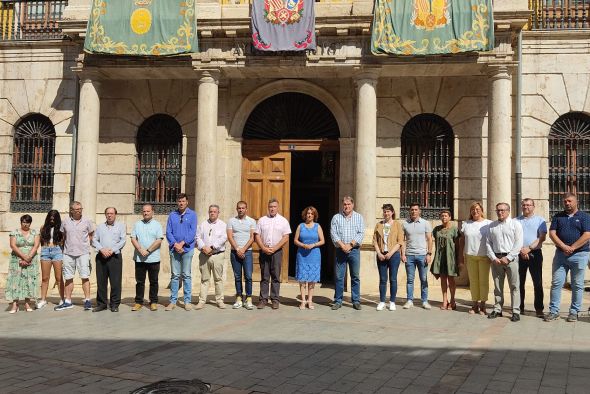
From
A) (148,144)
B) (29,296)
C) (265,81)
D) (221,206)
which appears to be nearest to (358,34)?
(265,81)

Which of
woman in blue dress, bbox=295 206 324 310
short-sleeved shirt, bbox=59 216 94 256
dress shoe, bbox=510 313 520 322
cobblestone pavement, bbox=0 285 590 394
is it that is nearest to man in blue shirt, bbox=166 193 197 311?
cobblestone pavement, bbox=0 285 590 394

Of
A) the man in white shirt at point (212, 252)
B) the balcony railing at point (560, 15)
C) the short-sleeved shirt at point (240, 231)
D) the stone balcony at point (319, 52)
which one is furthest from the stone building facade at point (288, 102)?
the short-sleeved shirt at point (240, 231)

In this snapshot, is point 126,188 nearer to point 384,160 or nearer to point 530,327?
point 384,160

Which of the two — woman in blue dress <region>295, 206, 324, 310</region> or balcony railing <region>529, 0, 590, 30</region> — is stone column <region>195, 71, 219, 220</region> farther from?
balcony railing <region>529, 0, 590, 30</region>

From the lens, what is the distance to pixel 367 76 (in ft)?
37.8

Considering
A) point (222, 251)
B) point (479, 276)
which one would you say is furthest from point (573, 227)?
point (222, 251)

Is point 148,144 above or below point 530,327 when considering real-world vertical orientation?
above

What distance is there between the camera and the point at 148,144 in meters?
13.5

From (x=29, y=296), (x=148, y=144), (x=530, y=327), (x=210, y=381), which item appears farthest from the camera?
(x=148, y=144)

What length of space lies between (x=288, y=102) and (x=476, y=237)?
249 inches

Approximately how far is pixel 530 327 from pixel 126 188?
31.9 ft

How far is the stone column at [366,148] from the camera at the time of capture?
11227 mm

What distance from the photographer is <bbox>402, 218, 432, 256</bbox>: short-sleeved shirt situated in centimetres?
921

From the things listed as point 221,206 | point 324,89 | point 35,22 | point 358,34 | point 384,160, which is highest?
point 35,22
